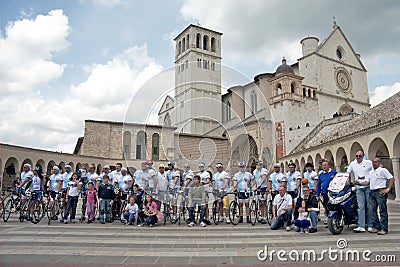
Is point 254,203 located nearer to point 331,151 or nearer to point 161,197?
point 161,197

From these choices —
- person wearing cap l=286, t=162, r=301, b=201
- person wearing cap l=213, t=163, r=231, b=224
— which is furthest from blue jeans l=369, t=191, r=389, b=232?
person wearing cap l=213, t=163, r=231, b=224

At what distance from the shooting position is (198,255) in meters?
5.23

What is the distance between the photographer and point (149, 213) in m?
8.98

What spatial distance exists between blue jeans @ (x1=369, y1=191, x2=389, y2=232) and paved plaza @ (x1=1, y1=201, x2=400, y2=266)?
30 cm

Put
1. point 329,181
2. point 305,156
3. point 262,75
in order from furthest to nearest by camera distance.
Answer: point 262,75 < point 305,156 < point 329,181

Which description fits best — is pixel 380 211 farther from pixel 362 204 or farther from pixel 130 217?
pixel 130 217

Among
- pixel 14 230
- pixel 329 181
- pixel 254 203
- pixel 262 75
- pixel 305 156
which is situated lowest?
pixel 14 230

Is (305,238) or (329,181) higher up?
(329,181)

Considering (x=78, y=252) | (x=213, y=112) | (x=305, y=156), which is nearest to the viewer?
(x=78, y=252)

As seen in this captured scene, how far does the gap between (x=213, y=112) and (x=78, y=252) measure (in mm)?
7101

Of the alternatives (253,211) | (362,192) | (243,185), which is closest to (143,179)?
(243,185)

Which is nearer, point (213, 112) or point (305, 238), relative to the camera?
point (305, 238)

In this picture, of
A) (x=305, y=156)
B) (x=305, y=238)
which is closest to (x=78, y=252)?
(x=305, y=238)

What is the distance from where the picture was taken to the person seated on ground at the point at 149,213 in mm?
8961
